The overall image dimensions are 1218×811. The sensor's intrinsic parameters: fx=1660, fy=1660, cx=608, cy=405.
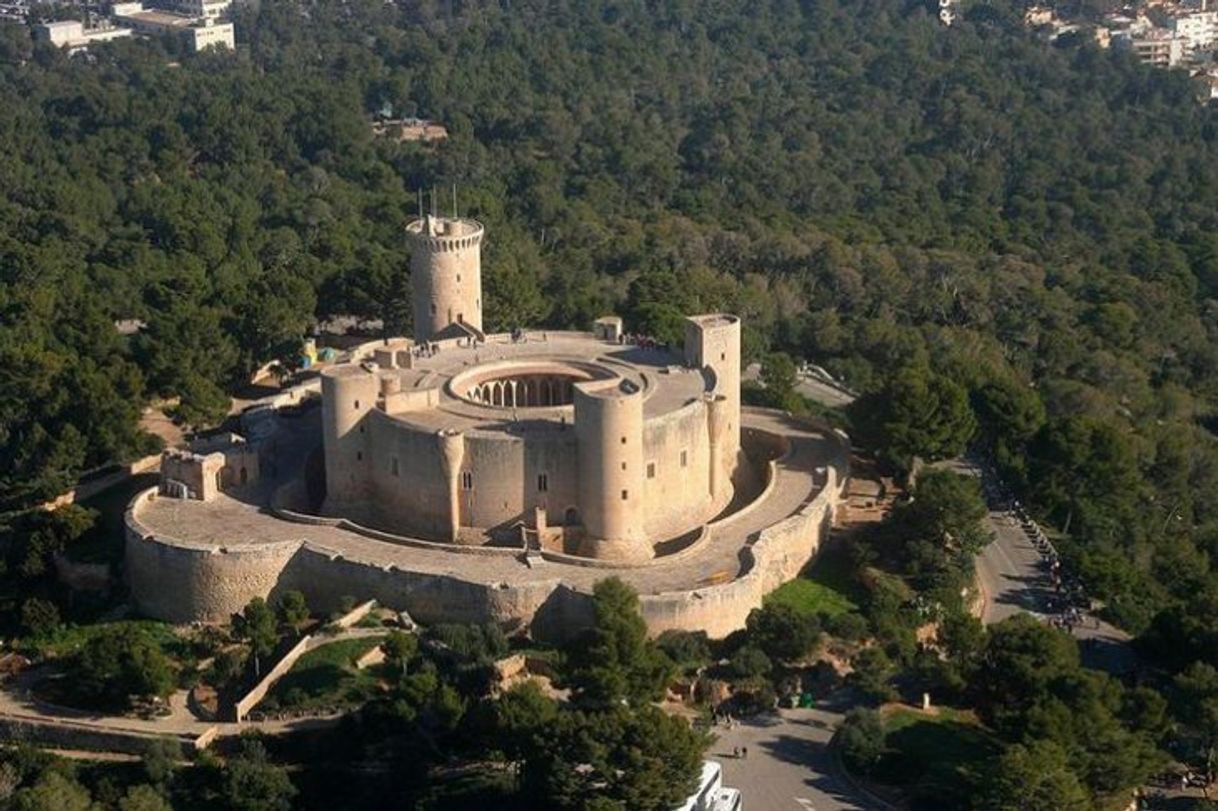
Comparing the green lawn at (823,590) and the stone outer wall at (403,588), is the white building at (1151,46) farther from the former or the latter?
the stone outer wall at (403,588)

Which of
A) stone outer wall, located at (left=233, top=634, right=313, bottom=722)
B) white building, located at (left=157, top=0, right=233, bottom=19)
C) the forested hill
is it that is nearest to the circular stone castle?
stone outer wall, located at (left=233, top=634, right=313, bottom=722)

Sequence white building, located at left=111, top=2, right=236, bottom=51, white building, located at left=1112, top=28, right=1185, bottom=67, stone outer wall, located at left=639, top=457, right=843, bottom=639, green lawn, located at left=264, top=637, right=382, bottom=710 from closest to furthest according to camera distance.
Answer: green lawn, located at left=264, top=637, right=382, bottom=710
stone outer wall, located at left=639, top=457, right=843, bottom=639
white building, located at left=1112, top=28, right=1185, bottom=67
white building, located at left=111, top=2, right=236, bottom=51

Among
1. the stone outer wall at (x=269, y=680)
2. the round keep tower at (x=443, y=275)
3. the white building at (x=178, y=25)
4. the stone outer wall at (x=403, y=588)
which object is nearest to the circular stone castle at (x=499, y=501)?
the stone outer wall at (x=403, y=588)

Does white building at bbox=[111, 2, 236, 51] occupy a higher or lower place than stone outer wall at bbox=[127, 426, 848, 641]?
higher

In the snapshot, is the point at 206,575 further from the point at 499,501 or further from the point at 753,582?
the point at 753,582

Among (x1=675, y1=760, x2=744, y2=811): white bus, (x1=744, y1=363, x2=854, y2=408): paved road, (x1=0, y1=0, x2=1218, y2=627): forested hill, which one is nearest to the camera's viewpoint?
(x1=675, y1=760, x2=744, y2=811): white bus

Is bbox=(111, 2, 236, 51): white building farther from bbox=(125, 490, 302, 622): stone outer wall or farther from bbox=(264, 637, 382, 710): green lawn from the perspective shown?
bbox=(264, 637, 382, 710): green lawn

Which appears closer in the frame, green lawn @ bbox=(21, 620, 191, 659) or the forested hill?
green lawn @ bbox=(21, 620, 191, 659)

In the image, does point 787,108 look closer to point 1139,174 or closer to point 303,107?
point 1139,174
